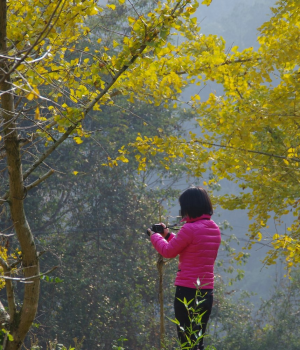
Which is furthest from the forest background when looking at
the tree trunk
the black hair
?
the tree trunk

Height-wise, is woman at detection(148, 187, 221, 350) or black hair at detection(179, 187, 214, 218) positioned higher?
black hair at detection(179, 187, 214, 218)

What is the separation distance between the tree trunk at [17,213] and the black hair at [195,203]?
758 mm

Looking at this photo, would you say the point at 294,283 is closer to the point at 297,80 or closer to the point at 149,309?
the point at 149,309

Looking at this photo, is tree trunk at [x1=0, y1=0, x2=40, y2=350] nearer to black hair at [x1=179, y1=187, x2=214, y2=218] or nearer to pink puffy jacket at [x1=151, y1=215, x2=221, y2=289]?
pink puffy jacket at [x1=151, y1=215, x2=221, y2=289]

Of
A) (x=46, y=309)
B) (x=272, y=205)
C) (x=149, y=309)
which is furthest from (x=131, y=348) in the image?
(x=272, y=205)

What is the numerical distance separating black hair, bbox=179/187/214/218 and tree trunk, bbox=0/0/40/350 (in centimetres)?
76

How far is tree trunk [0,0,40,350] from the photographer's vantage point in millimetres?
1824

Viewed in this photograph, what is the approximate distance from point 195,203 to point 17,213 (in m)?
0.85

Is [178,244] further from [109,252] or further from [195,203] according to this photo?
[109,252]

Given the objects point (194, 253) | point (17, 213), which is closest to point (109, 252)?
point (194, 253)

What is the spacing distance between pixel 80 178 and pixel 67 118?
952 centimetres

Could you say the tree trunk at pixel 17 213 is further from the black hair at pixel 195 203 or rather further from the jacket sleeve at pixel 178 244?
Answer: the black hair at pixel 195 203

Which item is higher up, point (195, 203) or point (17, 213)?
point (195, 203)

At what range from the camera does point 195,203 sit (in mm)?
2258
